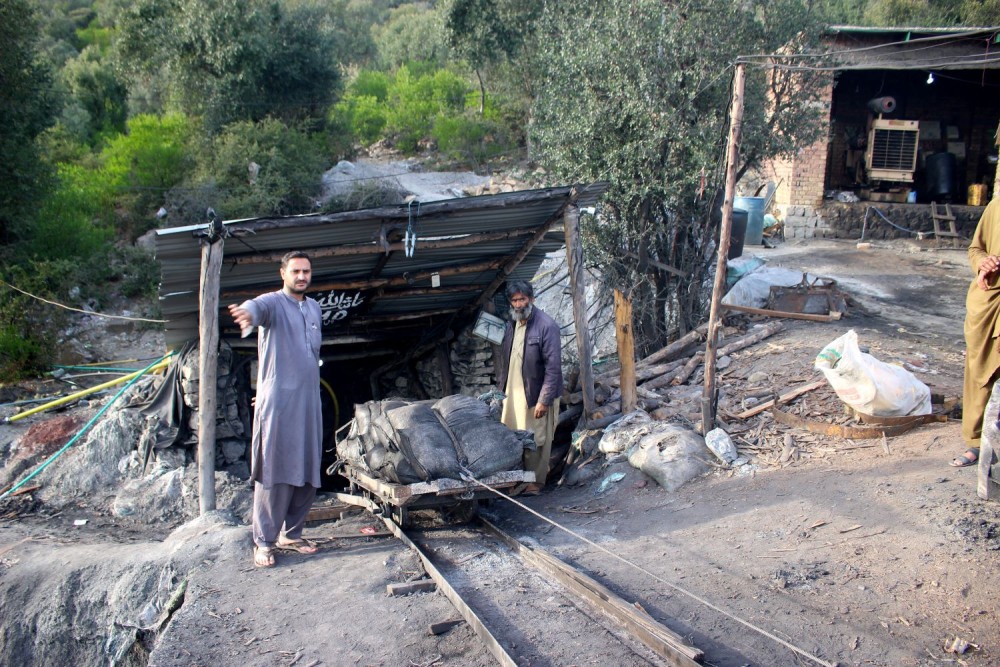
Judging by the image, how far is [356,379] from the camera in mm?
13312

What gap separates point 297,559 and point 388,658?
1800mm

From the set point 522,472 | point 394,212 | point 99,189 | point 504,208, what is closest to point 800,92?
point 504,208

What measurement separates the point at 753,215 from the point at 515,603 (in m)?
12.7

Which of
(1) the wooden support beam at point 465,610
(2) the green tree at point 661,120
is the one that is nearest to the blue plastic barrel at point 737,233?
(2) the green tree at point 661,120

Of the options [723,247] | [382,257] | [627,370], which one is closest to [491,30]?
[382,257]

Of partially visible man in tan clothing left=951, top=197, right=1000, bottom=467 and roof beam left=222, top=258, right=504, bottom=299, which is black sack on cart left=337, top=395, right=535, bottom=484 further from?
partially visible man in tan clothing left=951, top=197, right=1000, bottom=467

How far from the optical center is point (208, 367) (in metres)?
7.18

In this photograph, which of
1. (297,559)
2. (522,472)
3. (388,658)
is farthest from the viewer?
(522,472)

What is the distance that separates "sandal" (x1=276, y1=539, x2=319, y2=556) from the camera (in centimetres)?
608

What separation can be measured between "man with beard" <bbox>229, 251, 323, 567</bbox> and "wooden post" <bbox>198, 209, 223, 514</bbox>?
4.86 ft

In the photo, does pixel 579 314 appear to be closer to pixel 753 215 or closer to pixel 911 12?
pixel 753 215

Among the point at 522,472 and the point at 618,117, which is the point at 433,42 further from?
the point at 522,472

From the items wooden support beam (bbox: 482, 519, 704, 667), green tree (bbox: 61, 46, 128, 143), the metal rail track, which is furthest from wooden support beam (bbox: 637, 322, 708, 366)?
green tree (bbox: 61, 46, 128, 143)

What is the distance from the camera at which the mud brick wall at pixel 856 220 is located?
1866 centimetres
